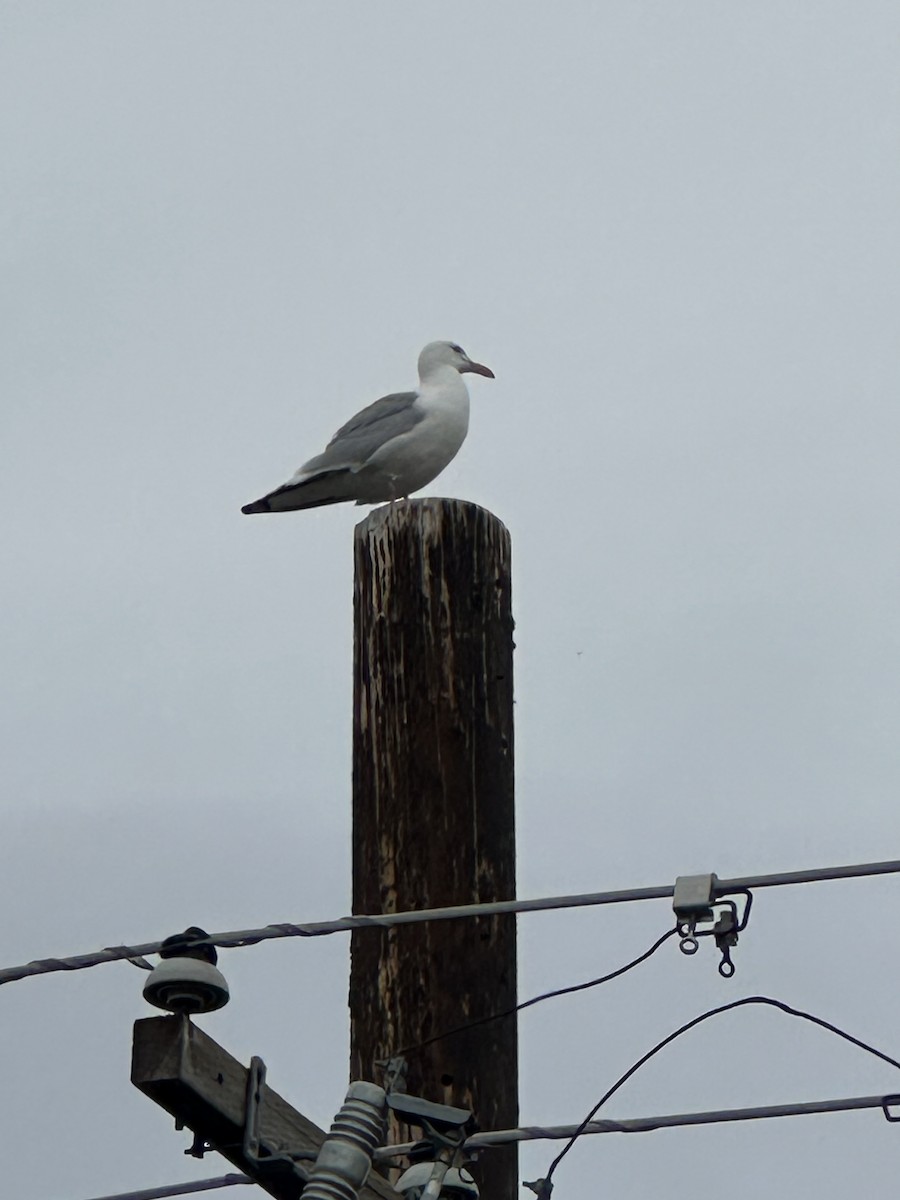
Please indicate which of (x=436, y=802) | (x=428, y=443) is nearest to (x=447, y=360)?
→ (x=428, y=443)

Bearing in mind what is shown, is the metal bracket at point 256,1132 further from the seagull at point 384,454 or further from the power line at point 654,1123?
the seagull at point 384,454

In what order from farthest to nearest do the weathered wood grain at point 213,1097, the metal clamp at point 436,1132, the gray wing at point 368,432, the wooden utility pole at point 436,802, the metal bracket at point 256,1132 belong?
the gray wing at point 368,432, the wooden utility pole at point 436,802, the metal clamp at point 436,1132, the metal bracket at point 256,1132, the weathered wood grain at point 213,1097

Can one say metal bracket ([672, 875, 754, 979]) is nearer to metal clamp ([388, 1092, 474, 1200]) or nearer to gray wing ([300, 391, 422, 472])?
metal clamp ([388, 1092, 474, 1200])

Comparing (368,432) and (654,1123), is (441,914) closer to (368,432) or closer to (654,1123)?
(654,1123)

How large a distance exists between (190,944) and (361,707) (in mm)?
946

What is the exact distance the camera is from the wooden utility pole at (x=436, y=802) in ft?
14.5

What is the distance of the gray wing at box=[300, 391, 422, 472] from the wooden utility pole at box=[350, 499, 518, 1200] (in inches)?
120

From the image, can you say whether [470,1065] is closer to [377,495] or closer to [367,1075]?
[367,1075]

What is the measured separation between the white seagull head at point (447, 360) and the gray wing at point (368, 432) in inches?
34.6

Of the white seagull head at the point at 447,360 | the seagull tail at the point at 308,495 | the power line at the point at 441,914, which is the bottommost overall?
the power line at the point at 441,914

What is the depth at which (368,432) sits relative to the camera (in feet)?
26.5

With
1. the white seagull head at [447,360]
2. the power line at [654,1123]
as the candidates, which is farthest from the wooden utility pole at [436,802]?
the white seagull head at [447,360]

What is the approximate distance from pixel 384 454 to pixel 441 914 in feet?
12.9

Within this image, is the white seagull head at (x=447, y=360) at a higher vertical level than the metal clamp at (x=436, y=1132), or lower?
higher
